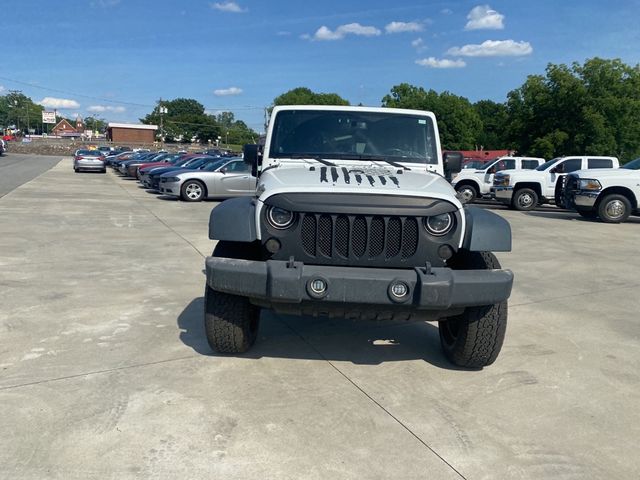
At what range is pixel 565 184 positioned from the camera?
544 inches

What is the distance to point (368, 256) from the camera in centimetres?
366

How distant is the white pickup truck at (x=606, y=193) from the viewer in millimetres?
13305

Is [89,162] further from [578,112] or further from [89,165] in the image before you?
[578,112]

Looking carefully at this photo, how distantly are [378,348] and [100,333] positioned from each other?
93.9 inches

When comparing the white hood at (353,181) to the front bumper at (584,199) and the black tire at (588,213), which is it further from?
the black tire at (588,213)

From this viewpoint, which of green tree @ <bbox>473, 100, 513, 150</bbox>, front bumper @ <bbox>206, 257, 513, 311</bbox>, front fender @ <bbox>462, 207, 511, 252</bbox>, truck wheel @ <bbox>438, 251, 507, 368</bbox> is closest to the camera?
front bumper @ <bbox>206, 257, 513, 311</bbox>

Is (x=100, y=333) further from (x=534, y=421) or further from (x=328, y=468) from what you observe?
(x=534, y=421)

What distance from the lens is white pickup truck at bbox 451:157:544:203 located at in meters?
18.9

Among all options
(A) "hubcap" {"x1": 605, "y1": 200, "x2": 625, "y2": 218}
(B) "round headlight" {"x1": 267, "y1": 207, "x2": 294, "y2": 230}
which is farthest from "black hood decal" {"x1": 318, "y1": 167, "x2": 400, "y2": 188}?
(A) "hubcap" {"x1": 605, "y1": 200, "x2": 625, "y2": 218}

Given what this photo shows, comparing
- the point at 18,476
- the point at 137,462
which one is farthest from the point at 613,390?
the point at 18,476

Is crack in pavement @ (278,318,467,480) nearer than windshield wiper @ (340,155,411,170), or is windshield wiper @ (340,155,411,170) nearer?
crack in pavement @ (278,318,467,480)

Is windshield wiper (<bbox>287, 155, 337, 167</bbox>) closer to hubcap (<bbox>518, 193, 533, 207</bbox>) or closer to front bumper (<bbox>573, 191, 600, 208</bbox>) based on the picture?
front bumper (<bbox>573, 191, 600, 208</bbox>)

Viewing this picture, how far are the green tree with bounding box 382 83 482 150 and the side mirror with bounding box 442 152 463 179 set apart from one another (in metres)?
69.9

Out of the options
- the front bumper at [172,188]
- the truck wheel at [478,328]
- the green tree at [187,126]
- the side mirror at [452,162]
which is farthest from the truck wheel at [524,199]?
the green tree at [187,126]
